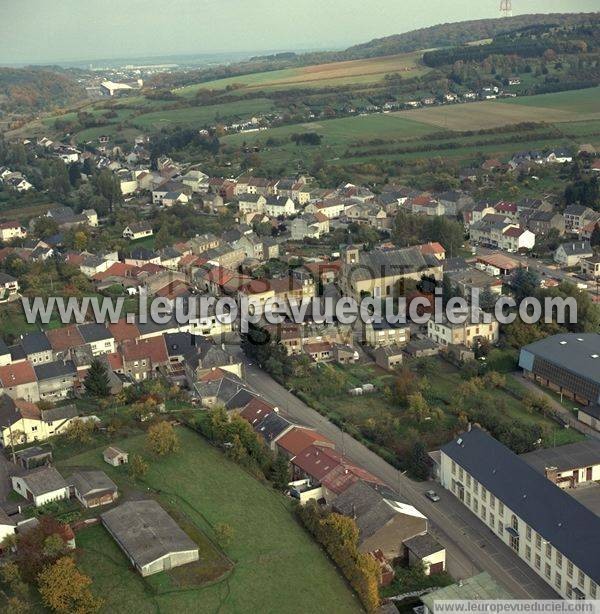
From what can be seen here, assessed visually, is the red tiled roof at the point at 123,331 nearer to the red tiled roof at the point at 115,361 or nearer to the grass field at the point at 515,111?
the red tiled roof at the point at 115,361

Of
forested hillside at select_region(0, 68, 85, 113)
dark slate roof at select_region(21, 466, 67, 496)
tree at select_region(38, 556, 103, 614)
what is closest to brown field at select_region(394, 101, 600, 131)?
dark slate roof at select_region(21, 466, 67, 496)

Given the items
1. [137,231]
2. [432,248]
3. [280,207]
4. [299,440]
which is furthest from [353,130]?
[299,440]

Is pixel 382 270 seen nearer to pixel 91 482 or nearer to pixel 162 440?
pixel 162 440

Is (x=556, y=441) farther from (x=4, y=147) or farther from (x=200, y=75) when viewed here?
(x=200, y=75)

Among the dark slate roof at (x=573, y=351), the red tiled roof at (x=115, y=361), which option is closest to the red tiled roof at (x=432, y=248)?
the dark slate roof at (x=573, y=351)

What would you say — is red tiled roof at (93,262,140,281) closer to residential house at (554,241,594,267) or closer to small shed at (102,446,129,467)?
small shed at (102,446,129,467)

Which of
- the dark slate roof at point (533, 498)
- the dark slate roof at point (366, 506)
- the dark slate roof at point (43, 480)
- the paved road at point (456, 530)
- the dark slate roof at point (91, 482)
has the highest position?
the dark slate roof at point (43, 480)
